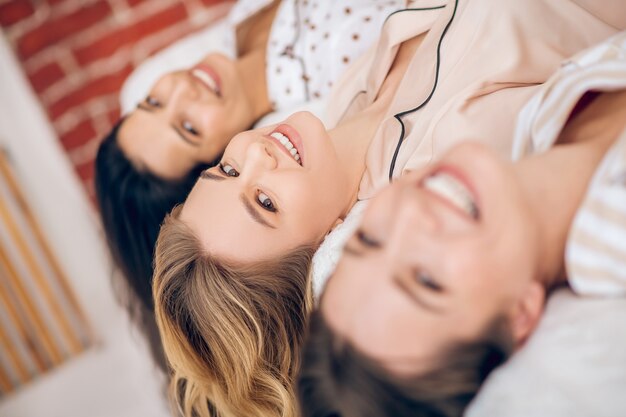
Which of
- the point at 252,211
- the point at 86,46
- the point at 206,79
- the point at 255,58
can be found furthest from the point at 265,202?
the point at 86,46

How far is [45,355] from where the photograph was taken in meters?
1.98

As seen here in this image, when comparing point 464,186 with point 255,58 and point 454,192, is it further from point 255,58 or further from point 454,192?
point 255,58

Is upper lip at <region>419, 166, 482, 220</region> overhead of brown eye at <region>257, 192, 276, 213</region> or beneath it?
overhead

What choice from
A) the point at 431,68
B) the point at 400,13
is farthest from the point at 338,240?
the point at 400,13

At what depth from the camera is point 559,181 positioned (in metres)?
0.72

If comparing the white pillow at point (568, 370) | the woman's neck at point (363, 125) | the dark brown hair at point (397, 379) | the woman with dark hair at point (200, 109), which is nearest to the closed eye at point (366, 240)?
the dark brown hair at point (397, 379)

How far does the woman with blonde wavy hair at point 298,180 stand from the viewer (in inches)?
37.6

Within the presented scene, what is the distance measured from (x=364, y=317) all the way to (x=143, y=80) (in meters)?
1.27

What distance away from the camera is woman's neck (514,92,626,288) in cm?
70

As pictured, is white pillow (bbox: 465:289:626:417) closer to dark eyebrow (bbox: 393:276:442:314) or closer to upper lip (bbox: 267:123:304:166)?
dark eyebrow (bbox: 393:276:442:314)

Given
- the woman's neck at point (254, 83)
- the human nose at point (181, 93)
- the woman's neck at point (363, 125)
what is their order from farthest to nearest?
the woman's neck at point (254, 83)
the human nose at point (181, 93)
the woman's neck at point (363, 125)

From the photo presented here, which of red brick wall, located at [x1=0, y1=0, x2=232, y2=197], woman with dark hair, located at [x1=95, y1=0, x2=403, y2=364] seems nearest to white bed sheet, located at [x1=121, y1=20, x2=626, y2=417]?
woman with dark hair, located at [x1=95, y1=0, x2=403, y2=364]

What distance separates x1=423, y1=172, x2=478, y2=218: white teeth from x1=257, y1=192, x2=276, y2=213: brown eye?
39 centimetres

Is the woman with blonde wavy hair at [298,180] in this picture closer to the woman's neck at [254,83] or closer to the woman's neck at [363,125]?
the woman's neck at [363,125]
